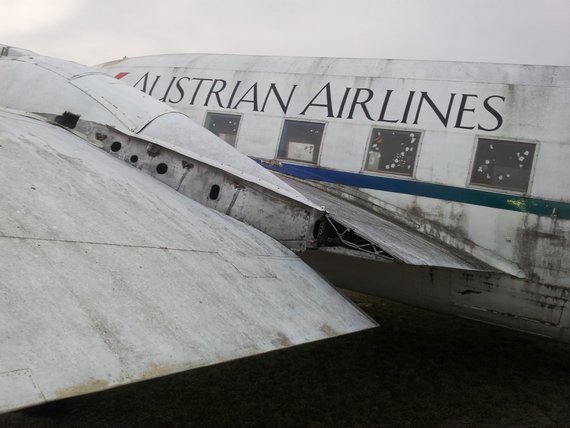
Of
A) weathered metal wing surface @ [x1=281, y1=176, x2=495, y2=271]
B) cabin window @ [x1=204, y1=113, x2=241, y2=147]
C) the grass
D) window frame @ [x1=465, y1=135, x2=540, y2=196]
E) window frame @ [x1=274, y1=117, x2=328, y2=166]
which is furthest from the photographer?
cabin window @ [x1=204, y1=113, x2=241, y2=147]

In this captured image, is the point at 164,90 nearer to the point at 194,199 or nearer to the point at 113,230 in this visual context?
the point at 194,199

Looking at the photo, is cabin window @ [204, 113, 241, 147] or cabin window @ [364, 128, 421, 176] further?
cabin window @ [204, 113, 241, 147]

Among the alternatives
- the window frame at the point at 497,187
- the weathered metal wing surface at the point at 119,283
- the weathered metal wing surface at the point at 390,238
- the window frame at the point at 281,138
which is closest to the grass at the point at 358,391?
the weathered metal wing surface at the point at 390,238

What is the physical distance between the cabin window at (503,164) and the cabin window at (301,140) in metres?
2.44

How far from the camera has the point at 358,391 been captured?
273 inches

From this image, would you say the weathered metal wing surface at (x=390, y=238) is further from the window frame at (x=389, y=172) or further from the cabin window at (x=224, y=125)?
the cabin window at (x=224, y=125)

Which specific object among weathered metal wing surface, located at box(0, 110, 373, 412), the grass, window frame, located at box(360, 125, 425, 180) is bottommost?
the grass

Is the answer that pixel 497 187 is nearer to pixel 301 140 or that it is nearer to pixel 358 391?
pixel 301 140

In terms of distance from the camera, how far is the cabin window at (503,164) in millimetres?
6793

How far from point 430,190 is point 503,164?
3.29ft

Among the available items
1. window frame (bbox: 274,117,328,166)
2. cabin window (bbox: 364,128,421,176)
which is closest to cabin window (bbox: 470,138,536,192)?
cabin window (bbox: 364,128,421,176)

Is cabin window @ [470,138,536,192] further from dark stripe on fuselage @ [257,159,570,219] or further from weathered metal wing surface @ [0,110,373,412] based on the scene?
weathered metal wing surface @ [0,110,373,412]

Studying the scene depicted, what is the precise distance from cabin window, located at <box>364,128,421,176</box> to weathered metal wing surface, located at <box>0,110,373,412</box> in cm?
307

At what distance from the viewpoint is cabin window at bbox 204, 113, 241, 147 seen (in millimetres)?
9016
